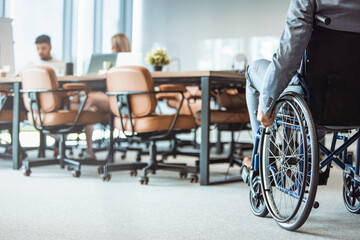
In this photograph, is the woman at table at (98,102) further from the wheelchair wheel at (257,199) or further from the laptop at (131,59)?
the wheelchair wheel at (257,199)

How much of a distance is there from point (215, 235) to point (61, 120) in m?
2.06

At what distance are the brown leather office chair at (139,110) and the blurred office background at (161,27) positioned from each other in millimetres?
3644

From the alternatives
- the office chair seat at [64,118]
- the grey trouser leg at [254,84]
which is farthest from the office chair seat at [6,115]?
the grey trouser leg at [254,84]

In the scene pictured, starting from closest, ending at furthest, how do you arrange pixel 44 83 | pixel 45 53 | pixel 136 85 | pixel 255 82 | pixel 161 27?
pixel 255 82 → pixel 136 85 → pixel 44 83 → pixel 45 53 → pixel 161 27

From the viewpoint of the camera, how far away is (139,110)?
10.1 feet

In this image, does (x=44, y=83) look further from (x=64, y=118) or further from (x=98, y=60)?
(x=98, y=60)

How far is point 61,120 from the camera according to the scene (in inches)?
139

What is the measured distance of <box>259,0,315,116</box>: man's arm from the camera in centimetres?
174

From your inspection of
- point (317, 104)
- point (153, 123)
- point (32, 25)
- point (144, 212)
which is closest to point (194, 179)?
point (153, 123)

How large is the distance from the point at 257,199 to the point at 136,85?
1.25 meters

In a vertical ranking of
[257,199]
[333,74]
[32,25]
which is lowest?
[257,199]

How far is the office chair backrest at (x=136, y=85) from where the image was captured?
302 cm

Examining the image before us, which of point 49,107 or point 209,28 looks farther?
point 209,28

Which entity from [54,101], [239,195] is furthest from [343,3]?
[54,101]
